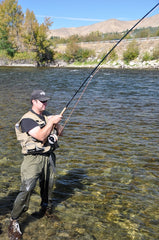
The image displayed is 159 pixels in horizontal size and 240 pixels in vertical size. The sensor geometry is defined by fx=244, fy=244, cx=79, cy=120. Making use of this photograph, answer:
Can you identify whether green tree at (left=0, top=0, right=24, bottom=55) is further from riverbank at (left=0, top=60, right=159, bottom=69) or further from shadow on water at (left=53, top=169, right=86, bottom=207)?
shadow on water at (left=53, top=169, right=86, bottom=207)

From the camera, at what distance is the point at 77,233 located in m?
4.02

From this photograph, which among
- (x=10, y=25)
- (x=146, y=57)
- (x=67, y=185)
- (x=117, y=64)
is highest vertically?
(x=10, y=25)

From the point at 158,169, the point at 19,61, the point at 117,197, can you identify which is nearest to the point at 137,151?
the point at 158,169

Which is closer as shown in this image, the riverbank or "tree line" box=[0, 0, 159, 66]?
the riverbank

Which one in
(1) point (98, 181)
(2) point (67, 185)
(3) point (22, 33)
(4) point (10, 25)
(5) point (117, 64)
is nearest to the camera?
(2) point (67, 185)

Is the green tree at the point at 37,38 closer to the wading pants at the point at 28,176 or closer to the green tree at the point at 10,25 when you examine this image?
the green tree at the point at 10,25

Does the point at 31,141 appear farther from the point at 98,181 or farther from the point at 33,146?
the point at 98,181

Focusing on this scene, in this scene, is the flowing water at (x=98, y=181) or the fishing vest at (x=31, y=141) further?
the flowing water at (x=98, y=181)

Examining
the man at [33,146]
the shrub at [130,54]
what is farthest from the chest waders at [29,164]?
the shrub at [130,54]

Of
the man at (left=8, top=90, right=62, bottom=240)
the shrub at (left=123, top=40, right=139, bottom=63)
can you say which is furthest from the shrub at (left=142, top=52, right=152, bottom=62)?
the man at (left=8, top=90, right=62, bottom=240)

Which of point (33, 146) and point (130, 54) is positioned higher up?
point (130, 54)

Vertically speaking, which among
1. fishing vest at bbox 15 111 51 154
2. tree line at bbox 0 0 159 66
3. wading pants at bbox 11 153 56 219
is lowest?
wading pants at bbox 11 153 56 219

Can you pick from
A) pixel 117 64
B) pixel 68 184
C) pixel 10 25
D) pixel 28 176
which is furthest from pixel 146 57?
Result: pixel 28 176

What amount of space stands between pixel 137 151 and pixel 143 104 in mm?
7691
